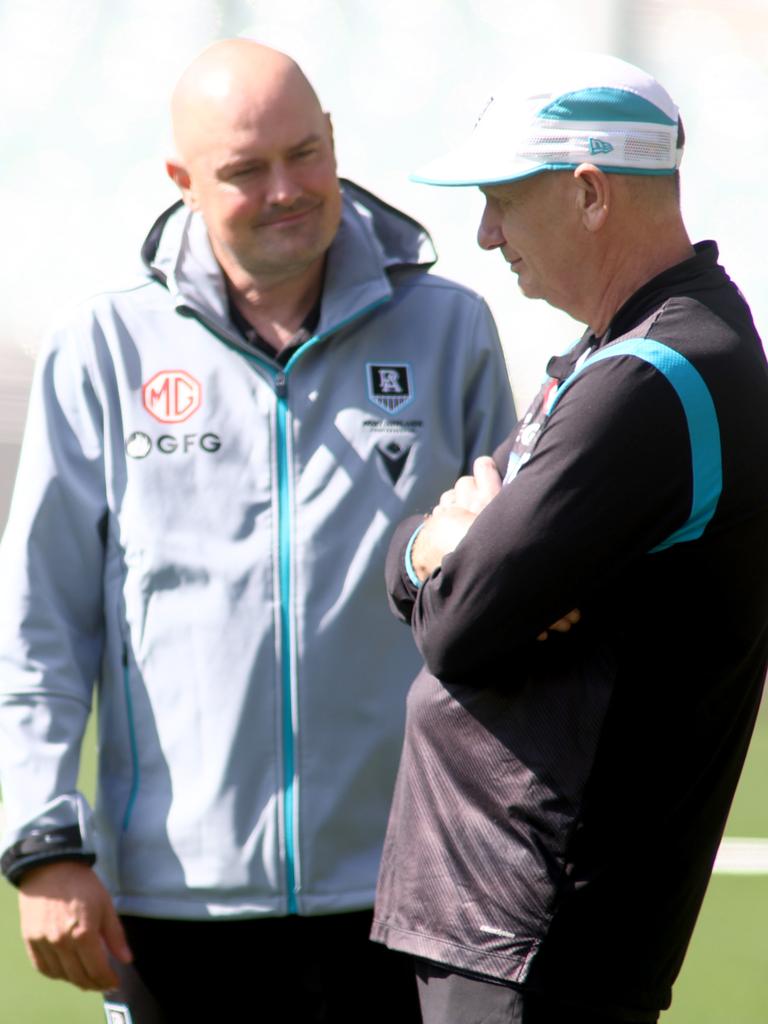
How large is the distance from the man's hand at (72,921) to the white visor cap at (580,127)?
3.28 ft

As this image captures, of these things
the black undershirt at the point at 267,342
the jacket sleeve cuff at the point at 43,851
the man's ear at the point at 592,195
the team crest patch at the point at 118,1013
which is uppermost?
the man's ear at the point at 592,195

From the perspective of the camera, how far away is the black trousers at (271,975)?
1.83 meters

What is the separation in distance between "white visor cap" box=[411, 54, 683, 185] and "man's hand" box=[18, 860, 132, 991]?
999mm

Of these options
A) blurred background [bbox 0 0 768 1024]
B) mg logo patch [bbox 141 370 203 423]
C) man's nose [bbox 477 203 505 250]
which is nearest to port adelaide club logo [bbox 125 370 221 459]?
mg logo patch [bbox 141 370 203 423]

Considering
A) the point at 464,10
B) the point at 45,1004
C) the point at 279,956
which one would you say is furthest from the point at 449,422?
the point at 464,10

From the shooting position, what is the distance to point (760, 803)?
4.23 meters

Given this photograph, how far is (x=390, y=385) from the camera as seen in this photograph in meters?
1.89

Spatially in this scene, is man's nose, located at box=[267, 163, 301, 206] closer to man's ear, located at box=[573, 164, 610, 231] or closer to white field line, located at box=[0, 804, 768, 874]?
man's ear, located at box=[573, 164, 610, 231]

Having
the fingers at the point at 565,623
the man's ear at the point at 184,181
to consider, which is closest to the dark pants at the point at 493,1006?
the fingers at the point at 565,623

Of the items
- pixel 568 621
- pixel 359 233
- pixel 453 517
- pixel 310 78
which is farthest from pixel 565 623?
pixel 310 78

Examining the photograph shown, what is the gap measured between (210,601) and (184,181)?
24.3 inches

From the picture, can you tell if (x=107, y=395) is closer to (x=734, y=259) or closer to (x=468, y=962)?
(x=468, y=962)

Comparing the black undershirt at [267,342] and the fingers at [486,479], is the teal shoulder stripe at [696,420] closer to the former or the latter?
the fingers at [486,479]

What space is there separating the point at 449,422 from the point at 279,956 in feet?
2.49
